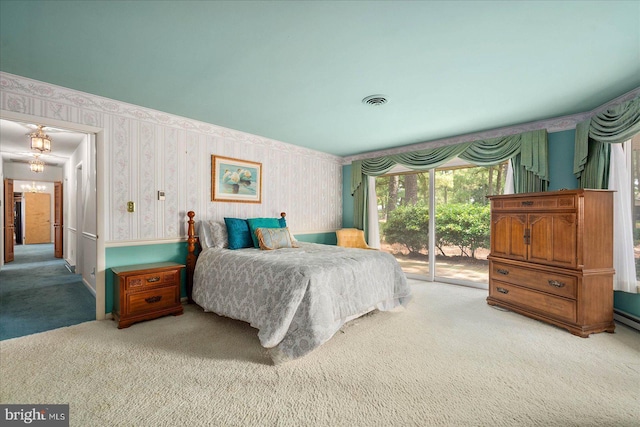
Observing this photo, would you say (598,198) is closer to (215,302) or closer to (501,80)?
(501,80)

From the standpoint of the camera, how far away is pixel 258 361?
229cm

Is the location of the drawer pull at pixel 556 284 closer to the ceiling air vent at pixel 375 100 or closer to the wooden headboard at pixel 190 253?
the ceiling air vent at pixel 375 100

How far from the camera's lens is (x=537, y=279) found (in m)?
3.19

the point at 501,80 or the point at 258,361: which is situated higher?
the point at 501,80

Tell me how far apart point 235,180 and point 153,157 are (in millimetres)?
1153

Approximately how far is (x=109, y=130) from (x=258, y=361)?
304cm

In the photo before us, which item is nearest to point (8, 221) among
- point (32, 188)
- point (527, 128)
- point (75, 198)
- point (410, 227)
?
point (75, 198)

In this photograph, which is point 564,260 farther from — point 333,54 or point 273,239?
point 273,239

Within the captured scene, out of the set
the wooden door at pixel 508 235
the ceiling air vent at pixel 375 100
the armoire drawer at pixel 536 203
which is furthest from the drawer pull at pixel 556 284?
the ceiling air vent at pixel 375 100

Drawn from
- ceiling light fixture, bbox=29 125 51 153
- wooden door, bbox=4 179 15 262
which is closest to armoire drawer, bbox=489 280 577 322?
ceiling light fixture, bbox=29 125 51 153

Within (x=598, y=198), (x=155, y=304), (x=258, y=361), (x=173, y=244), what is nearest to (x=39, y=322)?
(x=155, y=304)

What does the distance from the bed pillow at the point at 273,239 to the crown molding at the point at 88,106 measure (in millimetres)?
1634

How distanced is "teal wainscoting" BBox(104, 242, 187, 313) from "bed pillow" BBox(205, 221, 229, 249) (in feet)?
1.29

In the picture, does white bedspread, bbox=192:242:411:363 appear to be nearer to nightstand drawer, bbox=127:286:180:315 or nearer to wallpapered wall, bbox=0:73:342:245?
nightstand drawer, bbox=127:286:180:315
